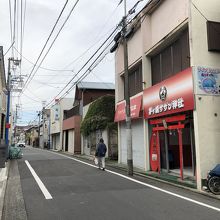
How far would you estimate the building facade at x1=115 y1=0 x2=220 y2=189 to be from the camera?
486 inches

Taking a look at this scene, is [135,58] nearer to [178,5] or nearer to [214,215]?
[178,5]

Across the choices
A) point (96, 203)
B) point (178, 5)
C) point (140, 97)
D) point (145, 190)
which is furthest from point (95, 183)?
point (178, 5)

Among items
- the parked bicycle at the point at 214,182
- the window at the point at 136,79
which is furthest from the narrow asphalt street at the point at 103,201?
the window at the point at 136,79

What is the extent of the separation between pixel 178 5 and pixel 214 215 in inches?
390

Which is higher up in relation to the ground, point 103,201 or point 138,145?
point 138,145

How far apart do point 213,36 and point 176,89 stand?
2686 millimetres

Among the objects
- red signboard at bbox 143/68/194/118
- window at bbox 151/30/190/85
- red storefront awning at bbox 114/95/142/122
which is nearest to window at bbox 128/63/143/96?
red storefront awning at bbox 114/95/142/122

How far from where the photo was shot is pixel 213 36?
12.7 m

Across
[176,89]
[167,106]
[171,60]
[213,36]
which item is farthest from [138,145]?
[213,36]

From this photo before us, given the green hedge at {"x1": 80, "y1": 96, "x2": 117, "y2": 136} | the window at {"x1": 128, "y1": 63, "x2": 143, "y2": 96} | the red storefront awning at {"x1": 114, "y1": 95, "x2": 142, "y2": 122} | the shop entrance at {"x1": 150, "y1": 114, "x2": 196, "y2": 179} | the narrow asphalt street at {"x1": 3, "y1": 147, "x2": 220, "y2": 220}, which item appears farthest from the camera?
the green hedge at {"x1": 80, "y1": 96, "x2": 117, "y2": 136}

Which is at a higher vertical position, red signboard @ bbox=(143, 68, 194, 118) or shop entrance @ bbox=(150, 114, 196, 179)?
red signboard @ bbox=(143, 68, 194, 118)

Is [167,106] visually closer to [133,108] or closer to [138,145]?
[133,108]

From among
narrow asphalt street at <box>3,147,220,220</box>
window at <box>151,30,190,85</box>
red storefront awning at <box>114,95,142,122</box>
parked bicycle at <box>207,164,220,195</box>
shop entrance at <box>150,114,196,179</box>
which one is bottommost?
narrow asphalt street at <box>3,147,220,220</box>

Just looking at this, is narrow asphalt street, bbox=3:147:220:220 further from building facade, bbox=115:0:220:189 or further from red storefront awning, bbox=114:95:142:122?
red storefront awning, bbox=114:95:142:122
